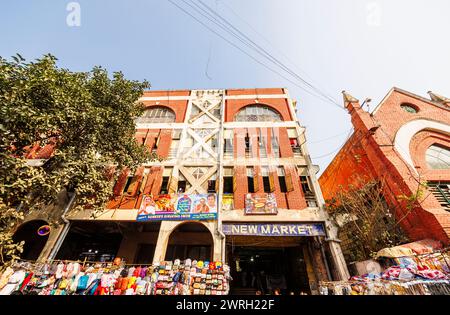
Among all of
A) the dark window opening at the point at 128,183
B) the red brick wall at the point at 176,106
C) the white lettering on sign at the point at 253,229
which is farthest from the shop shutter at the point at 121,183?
the white lettering on sign at the point at 253,229

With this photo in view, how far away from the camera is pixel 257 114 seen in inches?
659

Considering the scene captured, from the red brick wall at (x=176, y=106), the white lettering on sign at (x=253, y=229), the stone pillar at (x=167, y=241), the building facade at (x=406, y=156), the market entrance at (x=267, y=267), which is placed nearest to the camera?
the building facade at (x=406, y=156)

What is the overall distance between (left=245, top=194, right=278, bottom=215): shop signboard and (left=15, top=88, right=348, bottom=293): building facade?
0.20 ft

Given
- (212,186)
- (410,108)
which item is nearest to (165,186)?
(212,186)

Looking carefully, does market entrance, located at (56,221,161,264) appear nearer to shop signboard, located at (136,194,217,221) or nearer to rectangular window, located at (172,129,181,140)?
shop signboard, located at (136,194,217,221)

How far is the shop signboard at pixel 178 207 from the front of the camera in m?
10.7

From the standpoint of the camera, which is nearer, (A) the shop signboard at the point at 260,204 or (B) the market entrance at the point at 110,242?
(A) the shop signboard at the point at 260,204

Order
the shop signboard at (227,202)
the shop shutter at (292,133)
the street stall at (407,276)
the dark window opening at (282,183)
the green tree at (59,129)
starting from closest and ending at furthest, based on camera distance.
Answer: the street stall at (407,276)
the green tree at (59,129)
the shop signboard at (227,202)
the dark window opening at (282,183)
the shop shutter at (292,133)

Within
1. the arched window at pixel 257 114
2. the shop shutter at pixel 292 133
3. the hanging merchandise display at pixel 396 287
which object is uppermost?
the arched window at pixel 257 114

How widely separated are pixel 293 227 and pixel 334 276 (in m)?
3.20

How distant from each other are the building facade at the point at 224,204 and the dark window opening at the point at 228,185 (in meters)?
0.07

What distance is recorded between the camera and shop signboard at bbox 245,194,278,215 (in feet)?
35.2

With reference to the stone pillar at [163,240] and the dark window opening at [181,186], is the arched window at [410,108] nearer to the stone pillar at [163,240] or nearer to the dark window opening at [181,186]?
the dark window opening at [181,186]

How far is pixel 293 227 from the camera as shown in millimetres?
10180
